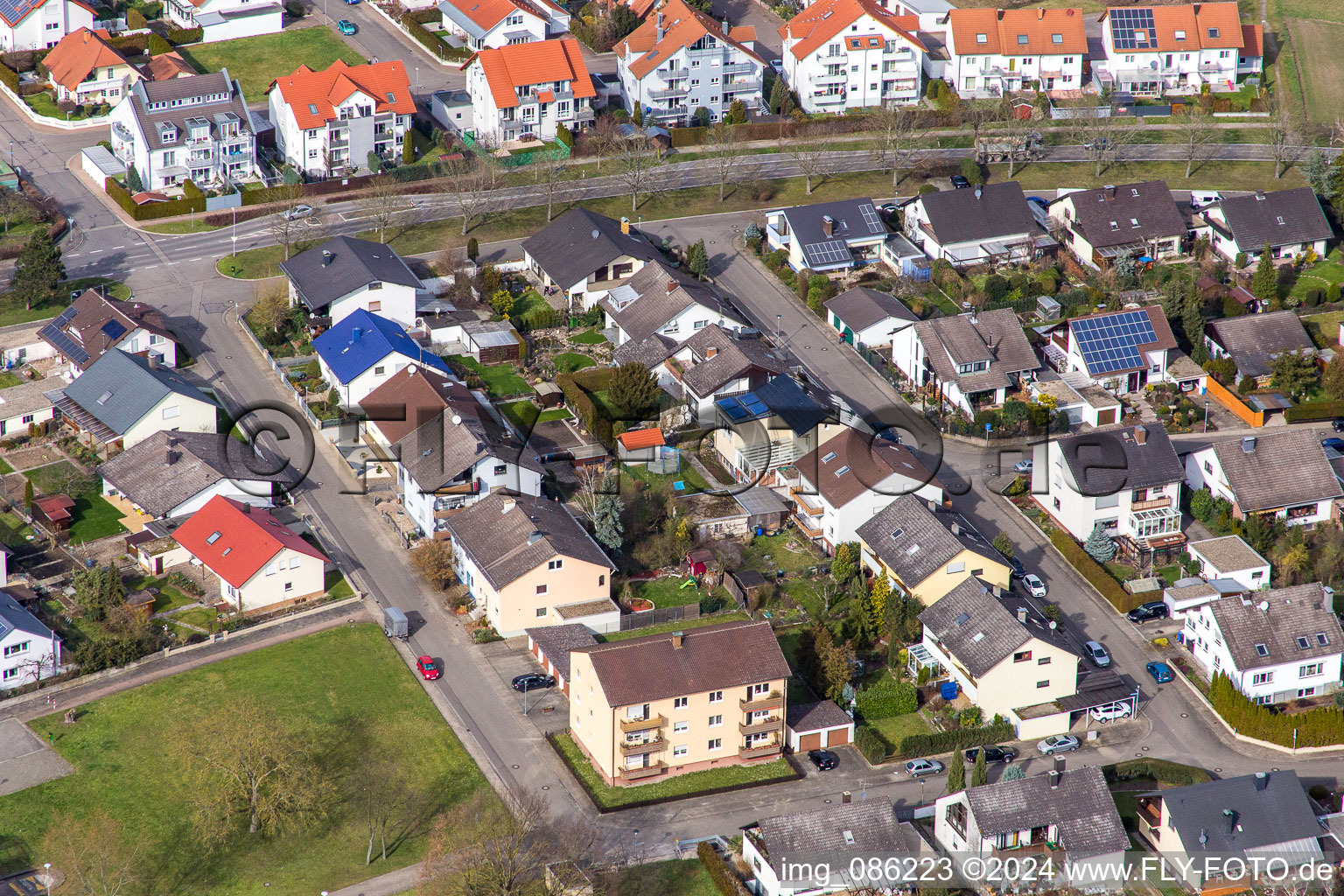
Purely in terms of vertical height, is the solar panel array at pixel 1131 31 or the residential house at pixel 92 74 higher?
the residential house at pixel 92 74

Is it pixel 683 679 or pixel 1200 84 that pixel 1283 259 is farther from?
pixel 683 679

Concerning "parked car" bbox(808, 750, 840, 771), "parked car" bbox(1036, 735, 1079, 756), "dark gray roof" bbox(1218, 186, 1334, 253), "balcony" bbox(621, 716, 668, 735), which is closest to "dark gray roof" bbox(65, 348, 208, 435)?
"balcony" bbox(621, 716, 668, 735)

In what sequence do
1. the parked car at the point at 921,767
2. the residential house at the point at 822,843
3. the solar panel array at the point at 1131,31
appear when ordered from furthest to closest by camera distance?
the solar panel array at the point at 1131,31
the parked car at the point at 921,767
the residential house at the point at 822,843

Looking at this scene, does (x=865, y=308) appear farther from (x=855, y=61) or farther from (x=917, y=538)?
(x=855, y=61)

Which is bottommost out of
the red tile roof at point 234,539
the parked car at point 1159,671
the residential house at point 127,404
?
the parked car at point 1159,671

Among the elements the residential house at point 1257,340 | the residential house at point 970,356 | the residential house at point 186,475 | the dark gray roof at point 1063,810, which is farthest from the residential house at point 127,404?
the residential house at point 1257,340

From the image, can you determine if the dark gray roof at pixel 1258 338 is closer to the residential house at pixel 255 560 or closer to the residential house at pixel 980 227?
the residential house at pixel 980 227

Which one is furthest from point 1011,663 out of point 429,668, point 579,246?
point 579,246
